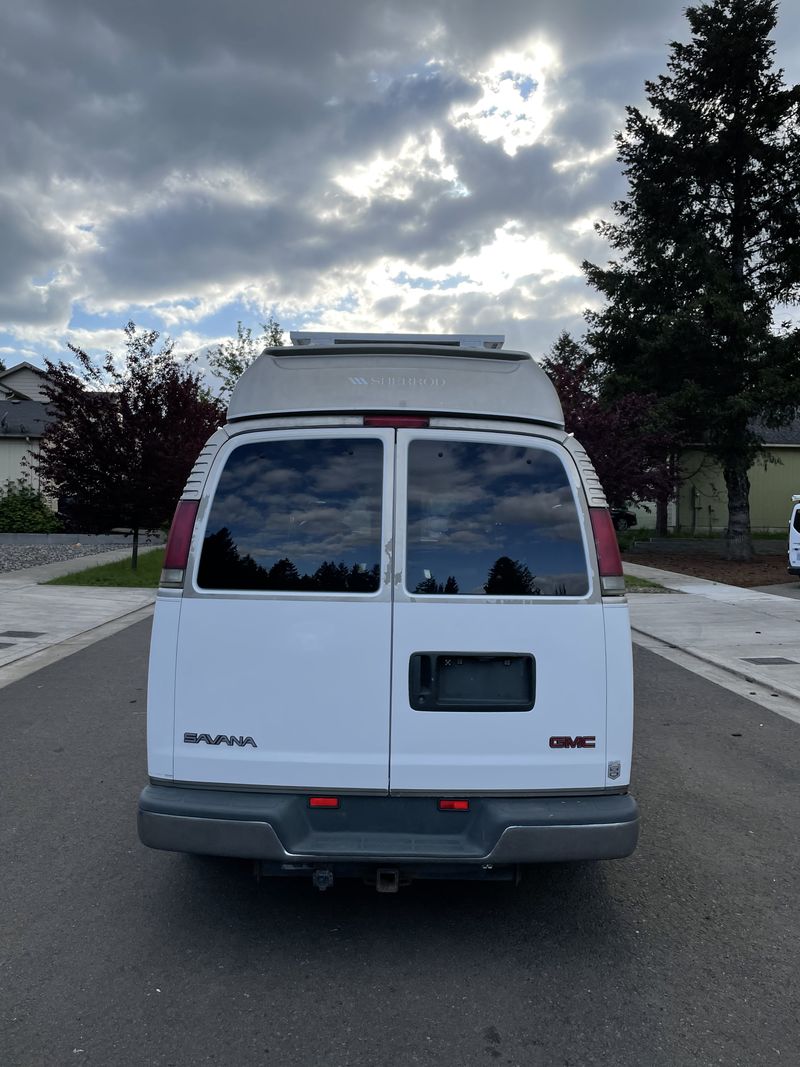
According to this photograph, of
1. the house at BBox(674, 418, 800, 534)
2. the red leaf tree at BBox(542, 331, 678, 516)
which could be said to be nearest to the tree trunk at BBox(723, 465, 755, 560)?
the red leaf tree at BBox(542, 331, 678, 516)

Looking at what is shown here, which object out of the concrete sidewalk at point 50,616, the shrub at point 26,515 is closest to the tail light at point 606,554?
the concrete sidewalk at point 50,616

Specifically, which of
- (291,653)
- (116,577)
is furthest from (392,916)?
(116,577)

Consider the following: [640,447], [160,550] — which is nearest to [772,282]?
[640,447]

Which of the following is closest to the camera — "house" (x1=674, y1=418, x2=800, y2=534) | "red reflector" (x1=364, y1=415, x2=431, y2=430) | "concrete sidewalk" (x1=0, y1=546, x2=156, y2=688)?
"red reflector" (x1=364, y1=415, x2=431, y2=430)

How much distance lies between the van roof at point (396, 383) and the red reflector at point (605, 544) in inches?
17.8

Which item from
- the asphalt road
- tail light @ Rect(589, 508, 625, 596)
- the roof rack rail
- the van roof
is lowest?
the asphalt road

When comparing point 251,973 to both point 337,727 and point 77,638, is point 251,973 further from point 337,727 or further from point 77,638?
point 77,638

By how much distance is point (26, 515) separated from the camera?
95.1 ft

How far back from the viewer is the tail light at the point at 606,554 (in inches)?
140

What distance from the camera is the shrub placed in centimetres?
2877

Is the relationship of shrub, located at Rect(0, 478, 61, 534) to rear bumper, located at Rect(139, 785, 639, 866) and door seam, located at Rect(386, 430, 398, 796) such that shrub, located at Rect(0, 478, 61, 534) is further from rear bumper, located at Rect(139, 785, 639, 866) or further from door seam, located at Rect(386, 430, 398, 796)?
door seam, located at Rect(386, 430, 398, 796)

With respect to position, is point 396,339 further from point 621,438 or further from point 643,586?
point 621,438

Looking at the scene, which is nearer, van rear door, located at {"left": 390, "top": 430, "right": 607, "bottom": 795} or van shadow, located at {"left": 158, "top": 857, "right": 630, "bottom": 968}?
van rear door, located at {"left": 390, "top": 430, "right": 607, "bottom": 795}

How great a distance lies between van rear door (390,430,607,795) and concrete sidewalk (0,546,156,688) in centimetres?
671
